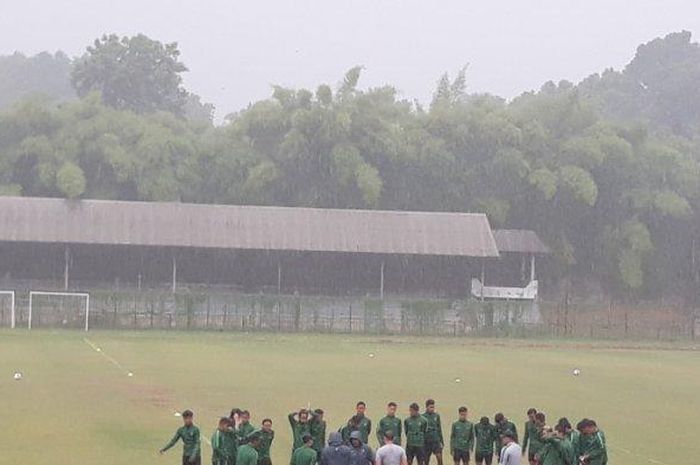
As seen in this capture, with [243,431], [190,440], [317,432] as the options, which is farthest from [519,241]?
[243,431]

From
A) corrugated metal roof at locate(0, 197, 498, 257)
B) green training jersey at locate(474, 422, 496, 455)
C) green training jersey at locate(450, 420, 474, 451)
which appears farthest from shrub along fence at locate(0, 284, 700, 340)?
green training jersey at locate(474, 422, 496, 455)

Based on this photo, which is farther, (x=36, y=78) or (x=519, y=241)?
(x=36, y=78)

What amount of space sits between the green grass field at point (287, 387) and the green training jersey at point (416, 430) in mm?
3488

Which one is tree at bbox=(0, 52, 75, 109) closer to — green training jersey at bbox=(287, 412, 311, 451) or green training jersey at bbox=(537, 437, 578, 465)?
green training jersey at bbox=(287, 412, 311, 451)

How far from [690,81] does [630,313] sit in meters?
77.6

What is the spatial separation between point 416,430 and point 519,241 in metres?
55.6

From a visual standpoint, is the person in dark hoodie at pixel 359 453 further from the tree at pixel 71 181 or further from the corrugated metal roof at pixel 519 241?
the corrugated metal roof at pixel 519 241

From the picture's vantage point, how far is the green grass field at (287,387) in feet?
77.9

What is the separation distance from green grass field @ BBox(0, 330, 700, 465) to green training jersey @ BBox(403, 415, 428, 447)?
11.4ft

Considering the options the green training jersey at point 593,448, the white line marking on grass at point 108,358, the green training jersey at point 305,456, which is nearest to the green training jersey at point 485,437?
the green training jersey at point 593,448

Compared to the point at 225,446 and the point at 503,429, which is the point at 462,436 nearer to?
the point at 503,429

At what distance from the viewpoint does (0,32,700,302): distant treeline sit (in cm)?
7569

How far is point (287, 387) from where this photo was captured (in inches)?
1320

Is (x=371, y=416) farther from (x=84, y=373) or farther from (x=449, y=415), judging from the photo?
(x=84, y=373)
